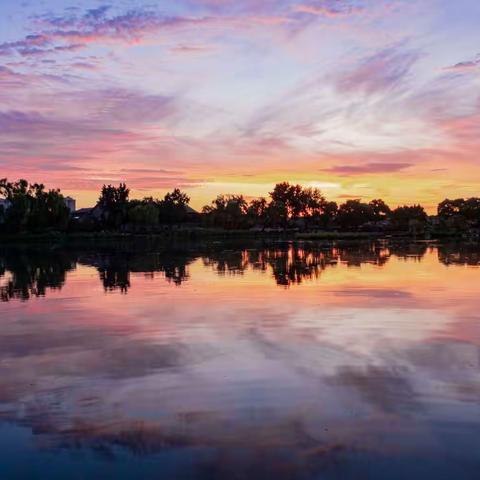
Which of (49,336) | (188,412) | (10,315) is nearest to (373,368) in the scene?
(188,412)

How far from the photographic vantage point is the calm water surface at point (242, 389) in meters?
7.59

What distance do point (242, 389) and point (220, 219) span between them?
482ft

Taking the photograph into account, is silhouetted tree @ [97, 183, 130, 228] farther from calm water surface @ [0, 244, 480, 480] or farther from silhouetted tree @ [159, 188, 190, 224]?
calm water surface @ [0, 244, 480, 480]

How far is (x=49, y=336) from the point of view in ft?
52.4

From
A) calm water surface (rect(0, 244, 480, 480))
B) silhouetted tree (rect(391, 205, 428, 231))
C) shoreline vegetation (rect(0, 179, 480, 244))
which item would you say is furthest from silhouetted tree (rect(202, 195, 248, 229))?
calm water surface (rect(0, 244, 480, 480))

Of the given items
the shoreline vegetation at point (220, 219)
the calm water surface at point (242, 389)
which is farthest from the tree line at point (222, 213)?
the calm water surface at point (242, 389)

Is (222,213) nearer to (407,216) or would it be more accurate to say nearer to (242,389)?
(407,216)

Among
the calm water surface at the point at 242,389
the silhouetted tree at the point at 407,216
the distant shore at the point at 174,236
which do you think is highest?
the silhouetted tree at the point at 407,216

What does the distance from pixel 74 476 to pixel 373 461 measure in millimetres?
3725

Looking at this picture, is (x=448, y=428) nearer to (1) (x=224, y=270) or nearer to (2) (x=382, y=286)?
(2) (x=382, y=286)

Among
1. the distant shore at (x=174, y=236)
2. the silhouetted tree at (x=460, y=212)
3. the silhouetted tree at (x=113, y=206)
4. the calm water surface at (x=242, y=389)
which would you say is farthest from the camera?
the silhouetted tree at (x=460, y=212)

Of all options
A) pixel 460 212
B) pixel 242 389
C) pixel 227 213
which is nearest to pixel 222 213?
pixel 227 213

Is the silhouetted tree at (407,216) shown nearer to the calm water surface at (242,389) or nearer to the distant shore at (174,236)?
the distant shore at (174,236)

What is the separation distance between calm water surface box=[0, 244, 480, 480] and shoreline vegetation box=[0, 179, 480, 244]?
95.4m
